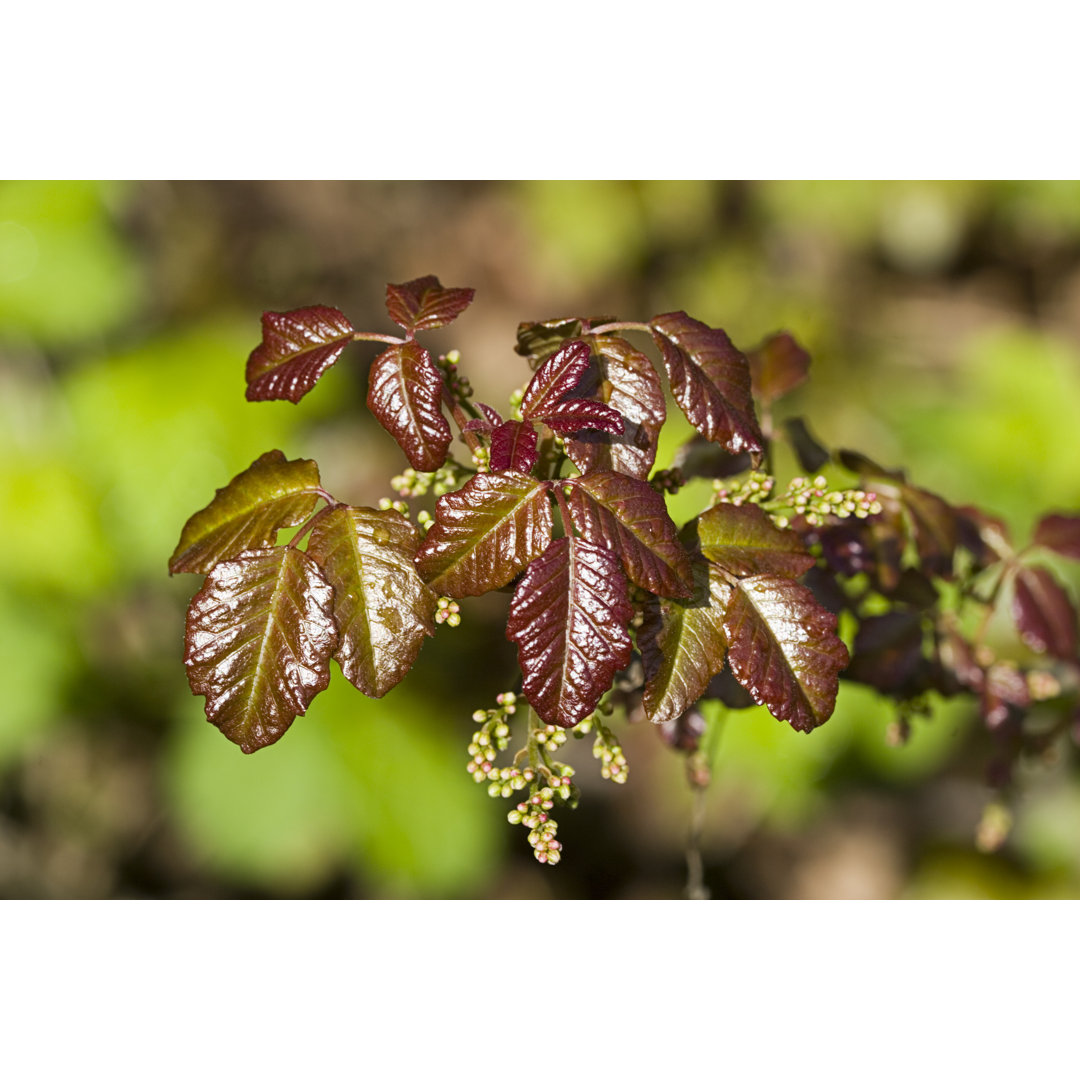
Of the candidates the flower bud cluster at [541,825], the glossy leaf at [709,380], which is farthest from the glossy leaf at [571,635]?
the glossy leaf at [709,380]

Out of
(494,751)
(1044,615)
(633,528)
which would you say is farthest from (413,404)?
(1044,615)

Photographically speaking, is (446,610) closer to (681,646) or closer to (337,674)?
(681,646)

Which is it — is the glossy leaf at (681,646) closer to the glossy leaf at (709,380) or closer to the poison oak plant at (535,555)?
the poison oak plant at (535,555)

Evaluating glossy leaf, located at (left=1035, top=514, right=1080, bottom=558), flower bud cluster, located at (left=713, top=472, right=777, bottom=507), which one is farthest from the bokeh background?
flower bud cluster, located at (left=713, top=472, right=777, bottom=507)

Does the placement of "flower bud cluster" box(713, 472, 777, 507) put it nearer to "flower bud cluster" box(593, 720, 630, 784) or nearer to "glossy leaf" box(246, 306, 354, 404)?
"flower bud cluster" box(593, 720, 630, 784)

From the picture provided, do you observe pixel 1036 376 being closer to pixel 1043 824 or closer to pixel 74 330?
pixel 1043 824
